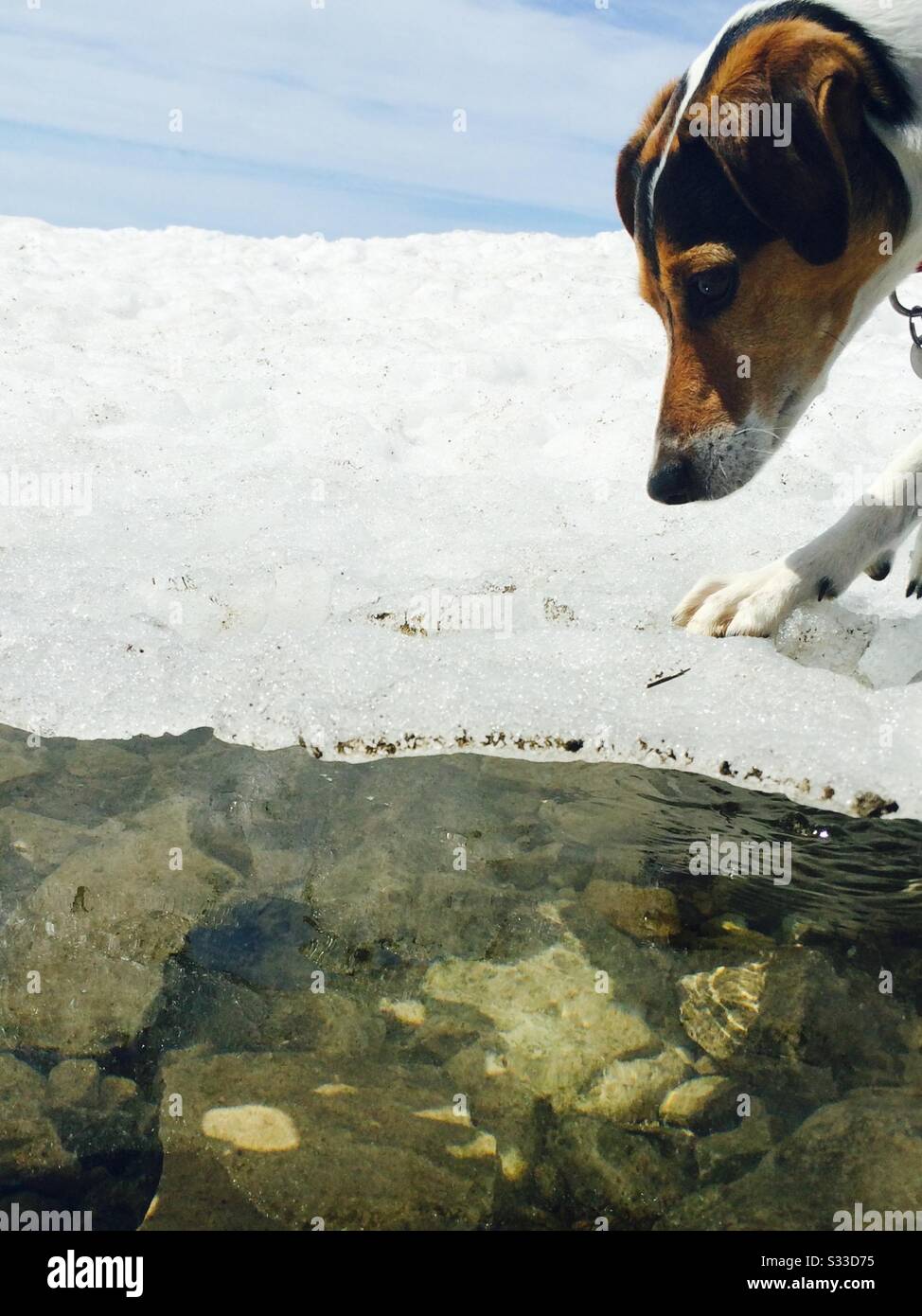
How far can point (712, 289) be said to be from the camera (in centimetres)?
322

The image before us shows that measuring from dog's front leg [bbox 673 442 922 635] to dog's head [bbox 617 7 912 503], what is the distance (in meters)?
0.37

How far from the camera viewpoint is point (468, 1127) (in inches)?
78.9

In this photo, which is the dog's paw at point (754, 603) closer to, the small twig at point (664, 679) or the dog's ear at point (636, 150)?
the small twig at point (664, 679)

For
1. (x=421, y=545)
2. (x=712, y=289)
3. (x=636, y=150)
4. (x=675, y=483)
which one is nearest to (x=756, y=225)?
(x=712, y=289)

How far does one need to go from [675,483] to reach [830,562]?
0.61m

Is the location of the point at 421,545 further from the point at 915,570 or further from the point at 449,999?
the point at 449,999

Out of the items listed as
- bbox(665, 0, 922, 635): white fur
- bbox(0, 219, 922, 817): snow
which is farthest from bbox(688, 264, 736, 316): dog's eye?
bbox(0, 219, 922, 817): snow

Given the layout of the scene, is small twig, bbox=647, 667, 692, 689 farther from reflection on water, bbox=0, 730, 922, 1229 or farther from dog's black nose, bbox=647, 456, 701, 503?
dog's black nose, bbox=647, 456, 701, 503

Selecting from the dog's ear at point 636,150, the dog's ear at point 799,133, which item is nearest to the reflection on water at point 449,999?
the dog's ear at point 799,133

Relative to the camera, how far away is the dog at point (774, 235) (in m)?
3.01

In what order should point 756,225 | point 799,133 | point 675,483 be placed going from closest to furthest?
point 799,133 < point 756,225 < point 675,483

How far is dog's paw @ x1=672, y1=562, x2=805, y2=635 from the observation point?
11.6 feet

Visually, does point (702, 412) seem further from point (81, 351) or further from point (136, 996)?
point (81, 351)
